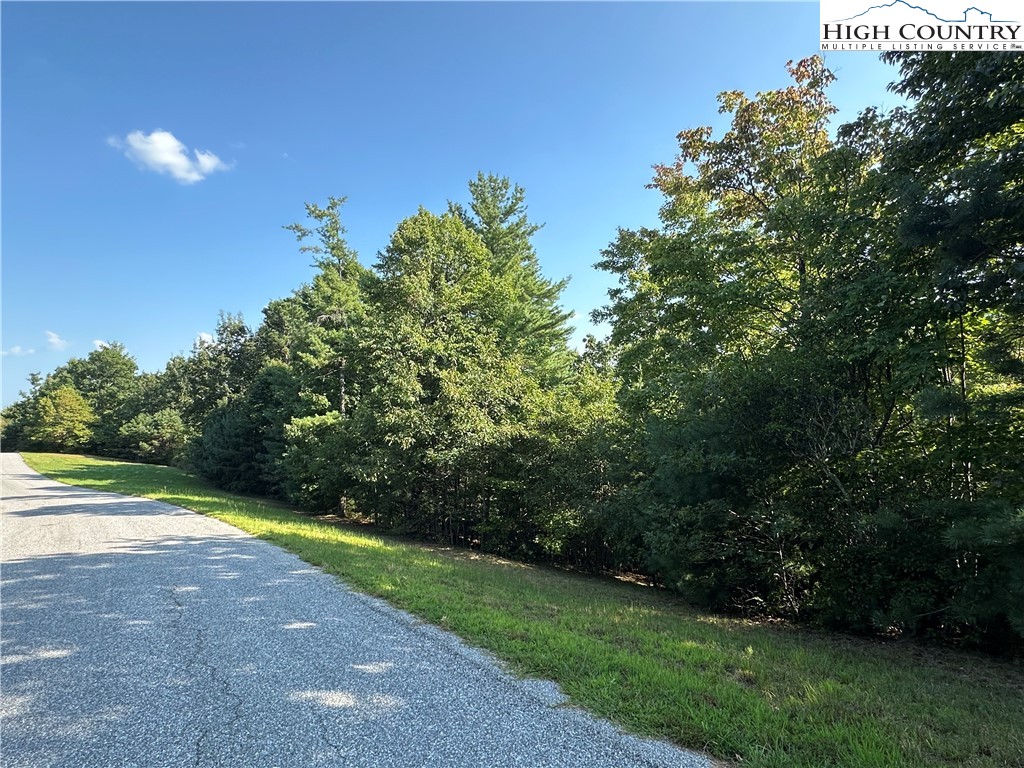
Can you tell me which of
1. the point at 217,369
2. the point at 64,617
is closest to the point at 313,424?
the point at 64,617

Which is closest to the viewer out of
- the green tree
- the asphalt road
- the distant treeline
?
the asphalt road

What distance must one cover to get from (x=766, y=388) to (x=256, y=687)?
706 cm

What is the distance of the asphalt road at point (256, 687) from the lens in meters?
2.67

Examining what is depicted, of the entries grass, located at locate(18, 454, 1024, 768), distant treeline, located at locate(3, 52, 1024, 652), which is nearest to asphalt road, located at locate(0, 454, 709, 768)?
grass, located at locate(18, 454, 1024, 768)

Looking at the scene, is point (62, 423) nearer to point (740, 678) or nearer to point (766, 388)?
point (766, 388)

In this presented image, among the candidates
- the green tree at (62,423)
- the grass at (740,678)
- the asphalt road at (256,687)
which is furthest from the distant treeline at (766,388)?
the green tree at (62,423)

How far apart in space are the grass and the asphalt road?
27 cm

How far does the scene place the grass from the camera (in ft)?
9.04

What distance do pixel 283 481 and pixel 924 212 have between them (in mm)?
22288

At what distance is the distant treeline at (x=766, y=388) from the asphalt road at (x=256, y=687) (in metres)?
4.19

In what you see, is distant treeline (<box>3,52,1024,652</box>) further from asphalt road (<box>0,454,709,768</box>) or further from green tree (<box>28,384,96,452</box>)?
green tree (<box>28,384,96,452</box>)

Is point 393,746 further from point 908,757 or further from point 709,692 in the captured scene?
point 908,757

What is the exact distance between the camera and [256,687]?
340cm

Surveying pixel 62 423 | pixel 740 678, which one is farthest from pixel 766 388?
pixel 62 423
